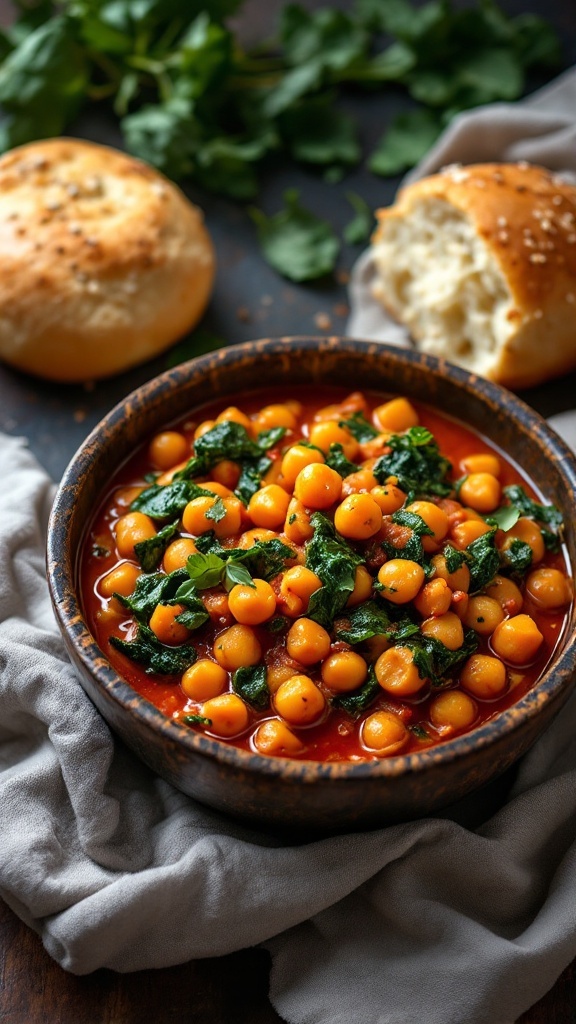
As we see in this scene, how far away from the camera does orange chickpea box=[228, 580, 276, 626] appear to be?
315 centimetres

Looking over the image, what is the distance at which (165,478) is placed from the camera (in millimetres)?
3719

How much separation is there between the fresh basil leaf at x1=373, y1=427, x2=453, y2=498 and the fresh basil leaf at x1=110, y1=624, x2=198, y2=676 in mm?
900

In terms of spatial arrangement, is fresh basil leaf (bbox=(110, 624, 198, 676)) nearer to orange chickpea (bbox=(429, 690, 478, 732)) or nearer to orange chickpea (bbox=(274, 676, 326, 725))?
orange chickpea (bbox=(274, 676, 326, 725))

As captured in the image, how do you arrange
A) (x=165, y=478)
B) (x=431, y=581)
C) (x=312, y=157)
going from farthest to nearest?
(x=312, y=157) → (x=165, y=478) → (x=431, y=581)

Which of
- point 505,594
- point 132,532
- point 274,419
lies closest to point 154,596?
point 132,532

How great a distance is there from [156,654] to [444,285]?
245cm

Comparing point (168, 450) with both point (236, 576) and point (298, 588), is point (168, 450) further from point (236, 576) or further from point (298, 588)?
point (298, 588)

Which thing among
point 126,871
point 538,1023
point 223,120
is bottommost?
point 538,1023

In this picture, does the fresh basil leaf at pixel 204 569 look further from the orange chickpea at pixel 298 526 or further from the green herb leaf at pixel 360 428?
the green herb leaf at pixel 360 428

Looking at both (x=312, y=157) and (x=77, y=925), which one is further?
(x=312, y=157)

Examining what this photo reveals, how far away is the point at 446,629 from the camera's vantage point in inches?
126

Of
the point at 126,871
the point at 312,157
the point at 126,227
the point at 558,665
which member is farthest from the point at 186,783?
the point at 312,157

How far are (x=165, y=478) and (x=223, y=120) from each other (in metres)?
2.93

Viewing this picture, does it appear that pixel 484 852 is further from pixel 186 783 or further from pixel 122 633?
pixel 122 633
